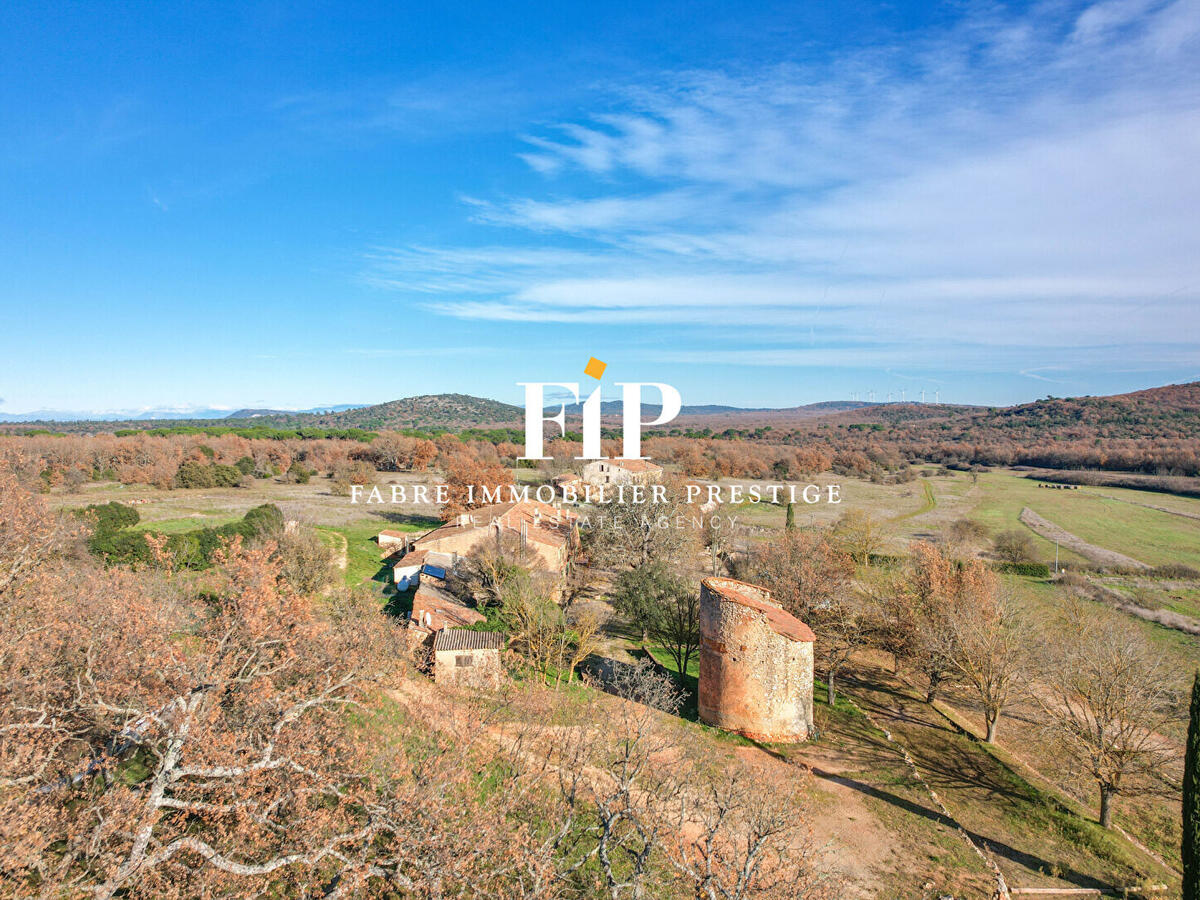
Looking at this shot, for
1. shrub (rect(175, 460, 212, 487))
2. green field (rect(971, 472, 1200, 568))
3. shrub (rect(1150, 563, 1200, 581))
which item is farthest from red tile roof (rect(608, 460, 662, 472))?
shrub (rect(175, 460, 212, 487))

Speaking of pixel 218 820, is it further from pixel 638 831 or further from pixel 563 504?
pixel 563 504

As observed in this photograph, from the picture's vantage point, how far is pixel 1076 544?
47406 mm

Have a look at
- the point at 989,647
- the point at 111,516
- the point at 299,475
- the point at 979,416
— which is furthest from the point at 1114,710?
the point at 979,416

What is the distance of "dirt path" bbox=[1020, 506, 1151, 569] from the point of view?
4203 centimetres

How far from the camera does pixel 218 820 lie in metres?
9.59

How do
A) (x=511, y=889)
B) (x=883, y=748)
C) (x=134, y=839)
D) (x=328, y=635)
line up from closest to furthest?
1. (x=134, y=839)
2. (x=511, y=889)
3. (x=328, y=635)
4. (x=883, y=748)

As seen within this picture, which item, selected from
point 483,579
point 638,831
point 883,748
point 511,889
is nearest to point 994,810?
point 883,748

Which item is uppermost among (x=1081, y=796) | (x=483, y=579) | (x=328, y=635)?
(x=328, y=635)

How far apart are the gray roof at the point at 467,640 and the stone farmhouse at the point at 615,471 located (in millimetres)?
32764

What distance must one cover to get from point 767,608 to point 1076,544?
44.4 meters

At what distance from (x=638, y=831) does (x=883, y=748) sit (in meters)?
12.8

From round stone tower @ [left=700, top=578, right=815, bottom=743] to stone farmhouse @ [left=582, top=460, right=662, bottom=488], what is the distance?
35.6m

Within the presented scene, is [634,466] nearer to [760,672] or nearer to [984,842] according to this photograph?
[760,672]

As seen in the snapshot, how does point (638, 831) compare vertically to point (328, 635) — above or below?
below
